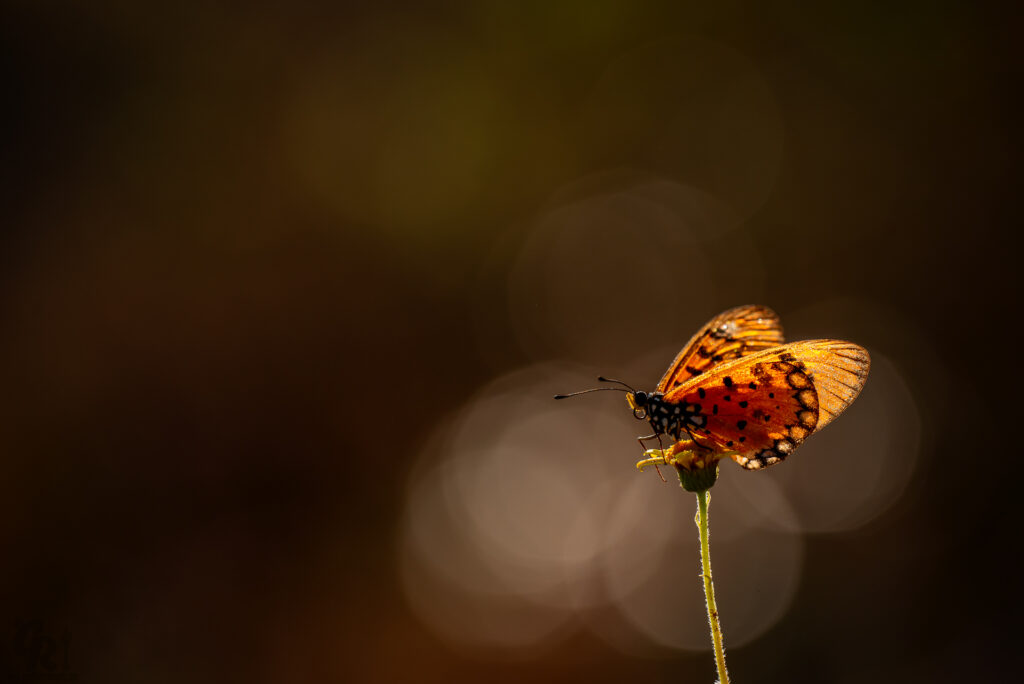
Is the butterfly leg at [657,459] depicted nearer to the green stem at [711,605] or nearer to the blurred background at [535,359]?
the green stem at [711,605]

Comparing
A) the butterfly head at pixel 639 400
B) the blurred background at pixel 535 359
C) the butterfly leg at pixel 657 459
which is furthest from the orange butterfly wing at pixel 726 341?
the blurred background at pixel 535 359

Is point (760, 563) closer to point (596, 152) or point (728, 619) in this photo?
point (728, 619)

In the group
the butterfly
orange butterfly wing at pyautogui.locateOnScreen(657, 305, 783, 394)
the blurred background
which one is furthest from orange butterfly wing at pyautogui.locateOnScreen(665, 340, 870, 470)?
the blurred background

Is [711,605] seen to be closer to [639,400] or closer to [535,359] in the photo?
[639,400]

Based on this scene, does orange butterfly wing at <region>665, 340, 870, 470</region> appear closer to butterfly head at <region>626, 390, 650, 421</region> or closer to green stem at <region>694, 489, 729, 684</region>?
butterfly head at <region>626, 390, 650, 421</region>

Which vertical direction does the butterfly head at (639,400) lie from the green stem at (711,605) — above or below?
above

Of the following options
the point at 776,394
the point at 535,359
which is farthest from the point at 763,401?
the point at 535,359

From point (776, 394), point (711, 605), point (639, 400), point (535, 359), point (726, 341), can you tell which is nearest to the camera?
point (711, 605)
